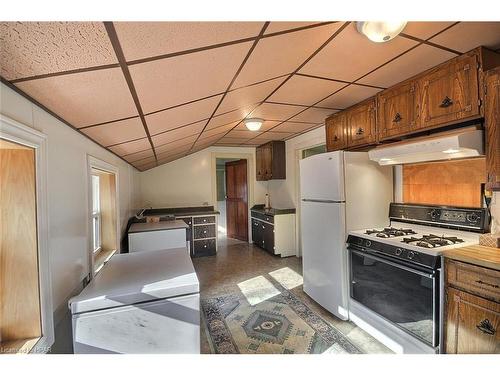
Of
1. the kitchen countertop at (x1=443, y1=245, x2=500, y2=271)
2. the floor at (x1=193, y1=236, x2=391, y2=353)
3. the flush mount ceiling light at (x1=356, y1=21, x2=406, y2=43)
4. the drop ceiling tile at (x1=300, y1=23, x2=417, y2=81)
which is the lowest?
the floor at (x1=193, y1=236, x2=391, y2=353)

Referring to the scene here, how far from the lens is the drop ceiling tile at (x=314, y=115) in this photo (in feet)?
8.72

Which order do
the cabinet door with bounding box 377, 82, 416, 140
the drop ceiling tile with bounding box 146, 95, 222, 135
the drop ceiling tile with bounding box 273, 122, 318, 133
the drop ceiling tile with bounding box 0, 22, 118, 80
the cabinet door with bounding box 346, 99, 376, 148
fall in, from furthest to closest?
the drop ceiling tile with bounding box 273, 122, 318, 133
the cabinet door with bounding box 346, 99, 376, 148
the cabinet door with bounding box 377, 82, 416, 140
the drop ceiling tile with bounding box 146, 95, 222, 135
the drop ceiling tile with bounding box 0, 22, 118, 80

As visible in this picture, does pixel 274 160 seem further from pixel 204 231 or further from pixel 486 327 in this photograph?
pixel 486 327

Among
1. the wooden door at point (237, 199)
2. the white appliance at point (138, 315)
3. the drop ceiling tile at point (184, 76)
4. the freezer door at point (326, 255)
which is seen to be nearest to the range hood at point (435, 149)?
the freezer door at point (326, 255)

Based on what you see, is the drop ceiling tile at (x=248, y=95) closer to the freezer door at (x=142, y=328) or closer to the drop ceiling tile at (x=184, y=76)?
the drop ceiling tile at (x=184, y=76)

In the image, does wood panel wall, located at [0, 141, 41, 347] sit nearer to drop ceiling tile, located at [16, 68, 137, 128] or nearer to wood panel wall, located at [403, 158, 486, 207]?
drop ceiling tile, located at [16, 68, 137, 128]

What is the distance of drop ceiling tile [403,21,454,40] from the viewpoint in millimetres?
1153

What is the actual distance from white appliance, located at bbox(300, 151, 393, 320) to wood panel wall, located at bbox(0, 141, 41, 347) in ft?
7.31

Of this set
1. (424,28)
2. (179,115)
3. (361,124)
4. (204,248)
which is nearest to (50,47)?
(179,115)

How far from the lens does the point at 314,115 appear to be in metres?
2.85

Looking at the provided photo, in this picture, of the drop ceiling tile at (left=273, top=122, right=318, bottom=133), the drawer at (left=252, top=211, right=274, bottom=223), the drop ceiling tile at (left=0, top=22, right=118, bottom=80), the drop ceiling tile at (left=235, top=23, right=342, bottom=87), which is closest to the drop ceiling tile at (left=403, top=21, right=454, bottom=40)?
the drop ceiling tile at (left=235, top=23, right=342, bottom=87)

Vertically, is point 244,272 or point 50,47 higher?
point 50,47

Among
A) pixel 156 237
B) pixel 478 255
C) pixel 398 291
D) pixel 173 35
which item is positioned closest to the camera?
pixel 173 35

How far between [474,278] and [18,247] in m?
2.43
